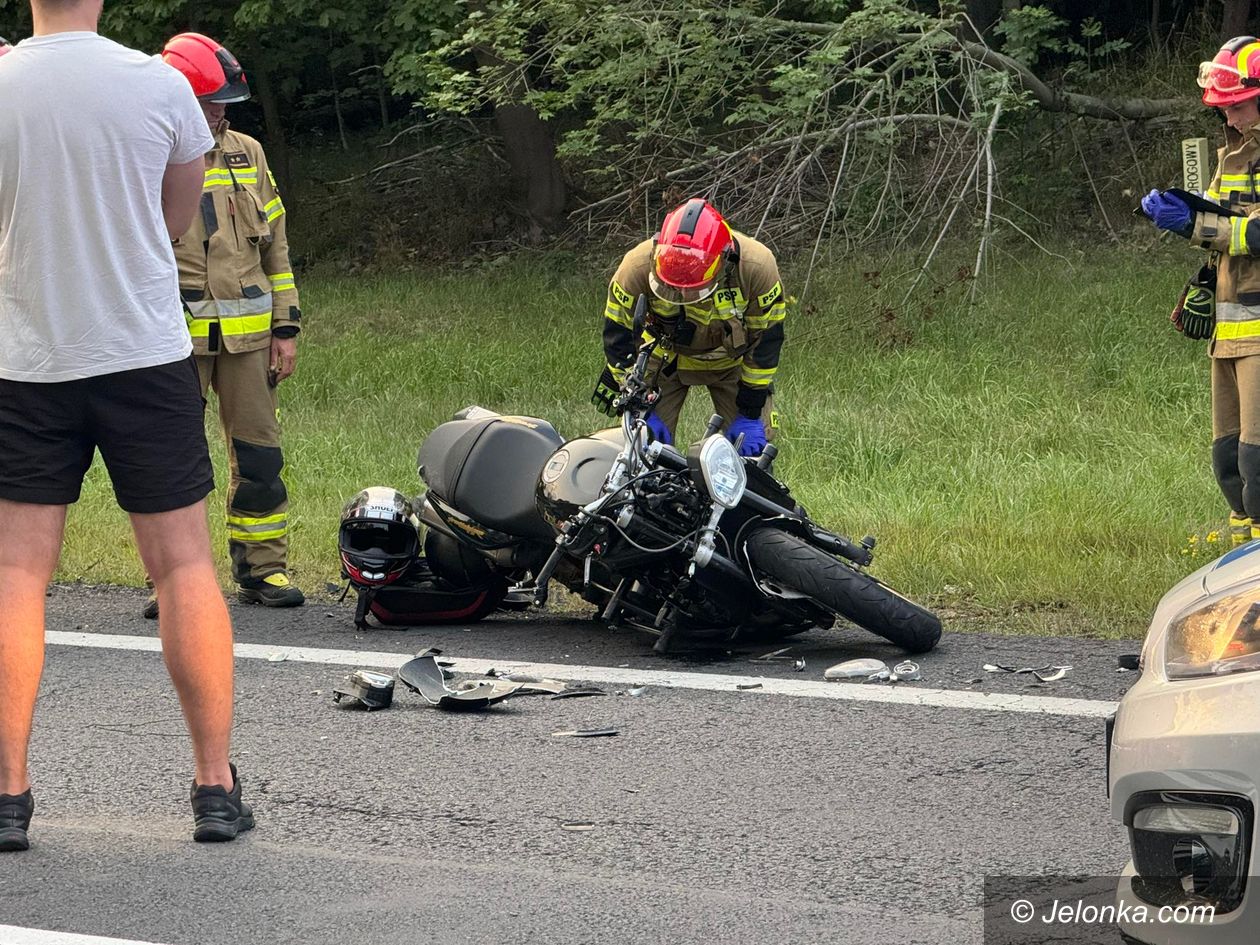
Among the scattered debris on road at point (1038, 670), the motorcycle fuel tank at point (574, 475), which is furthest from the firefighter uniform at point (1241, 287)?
the motorcycle fuel tank at point (574, 475)

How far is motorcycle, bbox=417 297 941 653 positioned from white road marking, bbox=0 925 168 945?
7.08ft

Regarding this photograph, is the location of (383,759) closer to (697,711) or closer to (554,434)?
(697,711)

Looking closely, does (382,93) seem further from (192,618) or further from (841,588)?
(192,618)

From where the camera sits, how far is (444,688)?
504cm

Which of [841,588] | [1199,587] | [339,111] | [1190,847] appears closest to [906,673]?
[841,588]

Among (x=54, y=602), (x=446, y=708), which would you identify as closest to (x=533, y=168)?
(x=54, y=602)

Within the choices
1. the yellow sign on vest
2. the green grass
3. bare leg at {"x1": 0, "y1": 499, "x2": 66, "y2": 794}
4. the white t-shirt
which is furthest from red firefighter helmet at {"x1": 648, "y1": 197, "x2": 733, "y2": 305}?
bare leg at {"x1": 0, "y1": 499, "x2": 66, "y2": 794}

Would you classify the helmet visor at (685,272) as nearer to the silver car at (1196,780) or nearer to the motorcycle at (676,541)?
the motorcycle at (676,541)

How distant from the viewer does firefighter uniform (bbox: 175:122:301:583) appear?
6.44 m

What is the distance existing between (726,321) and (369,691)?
2208mm

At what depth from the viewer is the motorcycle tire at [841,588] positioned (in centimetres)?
527

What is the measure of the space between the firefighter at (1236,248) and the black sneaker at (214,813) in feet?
12.7

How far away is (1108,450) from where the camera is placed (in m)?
8.73

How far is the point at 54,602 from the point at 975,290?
7.44m
